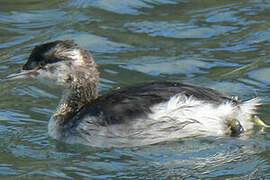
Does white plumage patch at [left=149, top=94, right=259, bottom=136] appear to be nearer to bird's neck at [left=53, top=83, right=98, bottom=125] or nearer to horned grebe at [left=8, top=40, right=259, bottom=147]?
horned grebe at [left=8, top=40, right=259, bottom=147]

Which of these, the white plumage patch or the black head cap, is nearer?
the white plumage patch

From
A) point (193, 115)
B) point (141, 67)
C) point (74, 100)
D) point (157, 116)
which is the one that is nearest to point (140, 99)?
point (157, 116)

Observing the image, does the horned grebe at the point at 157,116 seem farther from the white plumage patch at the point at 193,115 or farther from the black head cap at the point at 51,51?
the black head cap at the point at 51,51

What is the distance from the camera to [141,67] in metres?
9.26

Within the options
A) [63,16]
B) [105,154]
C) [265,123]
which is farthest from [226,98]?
[63,16]

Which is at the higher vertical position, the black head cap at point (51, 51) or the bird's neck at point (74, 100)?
the black head cap at point (51, 51)

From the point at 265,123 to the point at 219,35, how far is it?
3193 mm

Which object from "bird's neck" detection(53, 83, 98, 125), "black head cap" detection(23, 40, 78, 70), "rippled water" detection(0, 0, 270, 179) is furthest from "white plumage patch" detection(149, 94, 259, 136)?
"black head cap" detection(23, 40, 78, 70)

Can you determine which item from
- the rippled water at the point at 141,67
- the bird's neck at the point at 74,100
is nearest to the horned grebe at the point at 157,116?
the rippled water at the point at 141,67

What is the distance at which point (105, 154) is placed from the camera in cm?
666

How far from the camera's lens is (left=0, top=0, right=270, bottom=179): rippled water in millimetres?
6258

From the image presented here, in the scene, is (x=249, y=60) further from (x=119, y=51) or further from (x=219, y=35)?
(x=119, y=51)

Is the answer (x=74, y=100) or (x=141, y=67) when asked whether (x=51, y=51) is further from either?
(x=141, y=67)

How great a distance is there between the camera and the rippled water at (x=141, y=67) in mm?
6258
